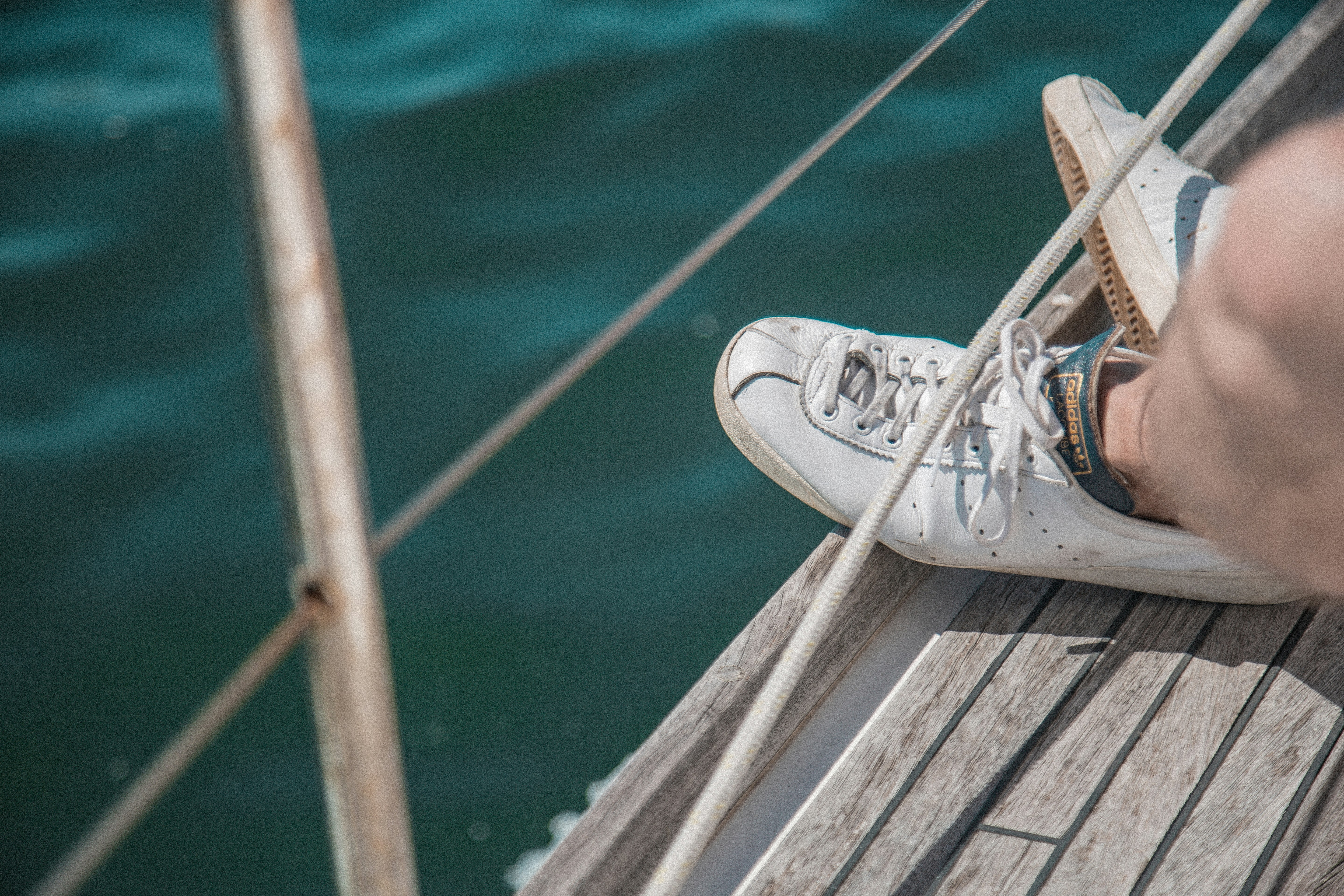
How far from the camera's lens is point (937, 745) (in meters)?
0.89

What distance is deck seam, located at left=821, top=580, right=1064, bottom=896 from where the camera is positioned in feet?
2.69

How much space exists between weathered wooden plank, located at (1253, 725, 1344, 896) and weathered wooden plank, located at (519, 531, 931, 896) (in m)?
0.36

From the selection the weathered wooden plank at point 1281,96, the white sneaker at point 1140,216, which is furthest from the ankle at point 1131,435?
the weathered wooden plank at point 1281,96

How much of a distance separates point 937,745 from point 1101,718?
0.14 meters

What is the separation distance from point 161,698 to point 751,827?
996 mm

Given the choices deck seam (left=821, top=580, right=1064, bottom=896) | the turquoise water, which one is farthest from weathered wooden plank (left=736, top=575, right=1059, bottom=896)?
the turquoise water

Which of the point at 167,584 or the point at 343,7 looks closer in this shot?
the point at 167,584

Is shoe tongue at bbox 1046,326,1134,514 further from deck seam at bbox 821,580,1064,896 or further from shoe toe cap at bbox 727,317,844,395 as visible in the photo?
shoe toe cap at bbox 727,317,844,395

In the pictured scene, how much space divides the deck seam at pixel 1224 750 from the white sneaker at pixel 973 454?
0.04 m

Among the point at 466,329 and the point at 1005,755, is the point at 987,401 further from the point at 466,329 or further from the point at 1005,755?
the point at 466,329

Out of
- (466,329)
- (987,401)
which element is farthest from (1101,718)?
(466,329)

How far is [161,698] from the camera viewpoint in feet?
4.94

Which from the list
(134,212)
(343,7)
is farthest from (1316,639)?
(343,7)

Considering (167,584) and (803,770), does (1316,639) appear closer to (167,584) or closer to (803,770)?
(803,770)
